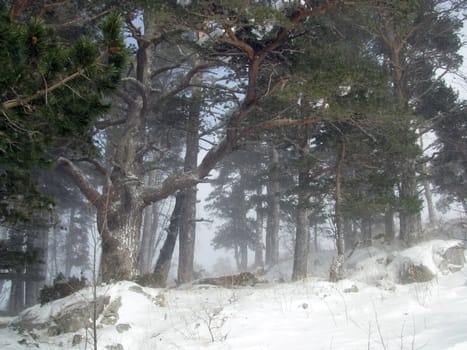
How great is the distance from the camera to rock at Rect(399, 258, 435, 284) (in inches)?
358

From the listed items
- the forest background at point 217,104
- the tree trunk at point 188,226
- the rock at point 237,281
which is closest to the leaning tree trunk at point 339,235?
the forest background at point 217,104

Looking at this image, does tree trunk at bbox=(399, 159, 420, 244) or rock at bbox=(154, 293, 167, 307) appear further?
tree trunk at bbox=(399, 159, 420, 244)

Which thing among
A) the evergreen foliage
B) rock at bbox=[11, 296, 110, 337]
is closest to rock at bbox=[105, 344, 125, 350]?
rock at bbox=[11, 296, 110, 337]

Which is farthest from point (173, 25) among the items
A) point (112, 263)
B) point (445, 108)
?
point (445, 108)

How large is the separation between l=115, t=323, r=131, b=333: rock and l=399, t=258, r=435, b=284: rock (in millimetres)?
6961

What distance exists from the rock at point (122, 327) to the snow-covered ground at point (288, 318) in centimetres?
2

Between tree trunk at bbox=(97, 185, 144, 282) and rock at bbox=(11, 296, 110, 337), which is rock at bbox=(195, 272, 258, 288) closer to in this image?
tree trunk at bbox=(97, 185, 144, 282)

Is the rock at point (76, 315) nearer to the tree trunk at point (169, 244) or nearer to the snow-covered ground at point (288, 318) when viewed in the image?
the snow-covered ground at point (288, 318)

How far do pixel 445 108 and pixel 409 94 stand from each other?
1489mm

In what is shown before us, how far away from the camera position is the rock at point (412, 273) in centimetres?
910

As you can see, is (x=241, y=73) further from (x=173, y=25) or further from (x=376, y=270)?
(x=376, y=270)

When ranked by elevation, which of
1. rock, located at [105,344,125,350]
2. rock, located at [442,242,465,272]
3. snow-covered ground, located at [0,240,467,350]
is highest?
rock, located at [442,242,465,272]

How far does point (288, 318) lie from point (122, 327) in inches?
122

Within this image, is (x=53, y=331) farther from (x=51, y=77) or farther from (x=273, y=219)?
(x=273, y=219)
